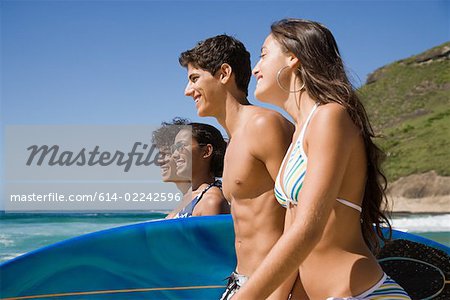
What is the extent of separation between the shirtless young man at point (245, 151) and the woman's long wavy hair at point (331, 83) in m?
0.59

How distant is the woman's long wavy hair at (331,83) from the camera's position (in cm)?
163

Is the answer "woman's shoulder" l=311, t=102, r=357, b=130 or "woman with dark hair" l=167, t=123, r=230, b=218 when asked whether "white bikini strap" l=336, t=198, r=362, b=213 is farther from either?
"woman with dark hair" l=167, t=123, r=230, b=218

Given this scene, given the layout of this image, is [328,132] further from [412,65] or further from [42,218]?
[412,65]

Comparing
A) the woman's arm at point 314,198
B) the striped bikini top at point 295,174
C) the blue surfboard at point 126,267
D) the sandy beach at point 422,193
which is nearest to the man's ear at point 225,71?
the striped bikini top at point 295,174

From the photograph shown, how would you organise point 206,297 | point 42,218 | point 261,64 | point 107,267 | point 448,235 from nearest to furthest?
1. point 261,64
2. point 206,297
3. point 107,267
4. point 448,235
5. point 42,218

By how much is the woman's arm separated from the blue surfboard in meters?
2.26

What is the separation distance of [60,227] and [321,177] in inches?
739

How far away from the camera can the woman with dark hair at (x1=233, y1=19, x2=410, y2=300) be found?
4.76 ft

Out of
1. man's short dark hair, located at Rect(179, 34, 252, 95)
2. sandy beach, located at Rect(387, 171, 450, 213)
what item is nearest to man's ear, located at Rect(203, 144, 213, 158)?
man's short dark hair, located at Rect(179, 34, 252, 95)

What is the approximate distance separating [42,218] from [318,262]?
2088 cm

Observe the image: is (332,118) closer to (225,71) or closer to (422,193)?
(225,71)

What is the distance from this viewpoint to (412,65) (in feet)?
145

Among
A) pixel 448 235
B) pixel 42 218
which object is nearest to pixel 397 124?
pixel 448 235

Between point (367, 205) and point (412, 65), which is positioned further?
point (412, 65)
